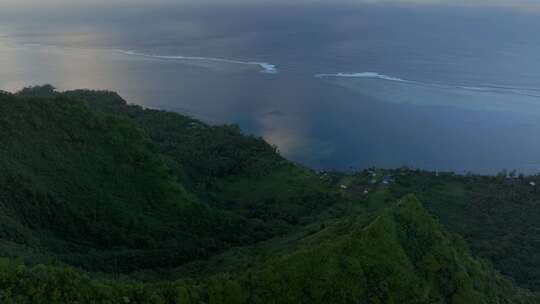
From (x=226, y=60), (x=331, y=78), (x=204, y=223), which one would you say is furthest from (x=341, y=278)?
(x=226, y=60)

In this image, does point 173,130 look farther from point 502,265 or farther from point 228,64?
point 228,64

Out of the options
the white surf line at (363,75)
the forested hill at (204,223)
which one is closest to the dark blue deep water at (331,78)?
the white surf line at (363,75)

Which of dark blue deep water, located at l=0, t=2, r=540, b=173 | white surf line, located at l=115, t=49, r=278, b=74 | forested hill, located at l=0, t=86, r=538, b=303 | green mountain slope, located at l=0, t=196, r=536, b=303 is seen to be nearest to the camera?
green mountain slope, located at l=0, t=196, r=536, b=303

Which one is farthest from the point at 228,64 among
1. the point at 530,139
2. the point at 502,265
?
the point at 502,265

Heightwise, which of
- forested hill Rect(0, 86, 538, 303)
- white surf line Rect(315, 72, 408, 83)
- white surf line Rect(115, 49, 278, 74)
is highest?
white surf line Rect(115, 49, 278, 74)

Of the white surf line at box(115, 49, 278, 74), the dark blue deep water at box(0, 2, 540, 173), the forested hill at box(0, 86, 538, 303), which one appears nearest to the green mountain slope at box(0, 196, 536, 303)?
the forested hill at box(0, 86, 538, 303)

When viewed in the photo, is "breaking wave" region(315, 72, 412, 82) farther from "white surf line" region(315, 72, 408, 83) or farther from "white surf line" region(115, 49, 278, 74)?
"white surf line" region(115, 49, 278, 74)

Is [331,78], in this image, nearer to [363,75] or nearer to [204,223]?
[363,75]

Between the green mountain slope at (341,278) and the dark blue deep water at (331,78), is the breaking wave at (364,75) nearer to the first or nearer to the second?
the dark blue deep water at (331,78)
